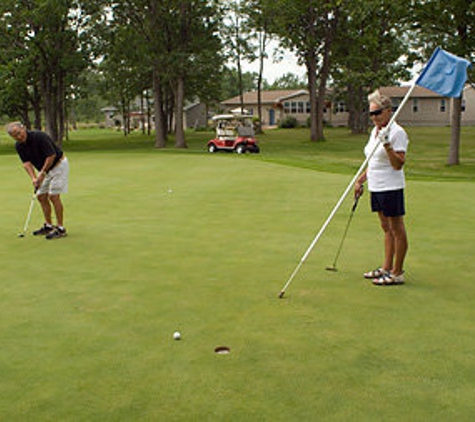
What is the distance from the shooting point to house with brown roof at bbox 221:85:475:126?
6419 centimetres

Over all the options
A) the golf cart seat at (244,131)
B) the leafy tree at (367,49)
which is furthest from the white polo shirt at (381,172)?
the golf cart seat at (244,131)

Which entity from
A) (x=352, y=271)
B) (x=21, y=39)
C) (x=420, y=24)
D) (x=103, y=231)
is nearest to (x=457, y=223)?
(x=352, y=271)

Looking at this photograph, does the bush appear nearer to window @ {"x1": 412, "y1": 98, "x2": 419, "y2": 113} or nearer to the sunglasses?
window @ {"x1": 412, "y1": 98, "x2": 419, "y2": 113}

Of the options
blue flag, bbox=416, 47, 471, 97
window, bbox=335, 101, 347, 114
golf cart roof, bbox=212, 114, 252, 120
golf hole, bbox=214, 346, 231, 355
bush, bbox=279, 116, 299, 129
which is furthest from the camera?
window, bbox=335, 101, 347, 114

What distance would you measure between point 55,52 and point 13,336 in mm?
33447

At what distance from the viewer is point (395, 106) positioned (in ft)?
205

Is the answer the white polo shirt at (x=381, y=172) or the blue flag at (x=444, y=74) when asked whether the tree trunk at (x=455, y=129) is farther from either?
the white polo shirt at (x=381, y=172)

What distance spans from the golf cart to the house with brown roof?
34052 millimetres

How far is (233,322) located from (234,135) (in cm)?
2413

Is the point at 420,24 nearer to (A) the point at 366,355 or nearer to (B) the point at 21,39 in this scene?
(A) the point at 366,355

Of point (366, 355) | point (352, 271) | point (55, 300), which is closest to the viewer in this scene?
point (366, 355)

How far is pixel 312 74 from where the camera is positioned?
133 feet

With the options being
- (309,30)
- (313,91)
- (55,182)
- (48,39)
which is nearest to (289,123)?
(313,91)

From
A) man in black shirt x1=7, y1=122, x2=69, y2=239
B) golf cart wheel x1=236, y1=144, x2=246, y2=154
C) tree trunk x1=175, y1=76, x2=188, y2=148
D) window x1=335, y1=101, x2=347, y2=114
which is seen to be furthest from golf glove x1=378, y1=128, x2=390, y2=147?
window x1=335, y1=101, x2=347, y2=114
